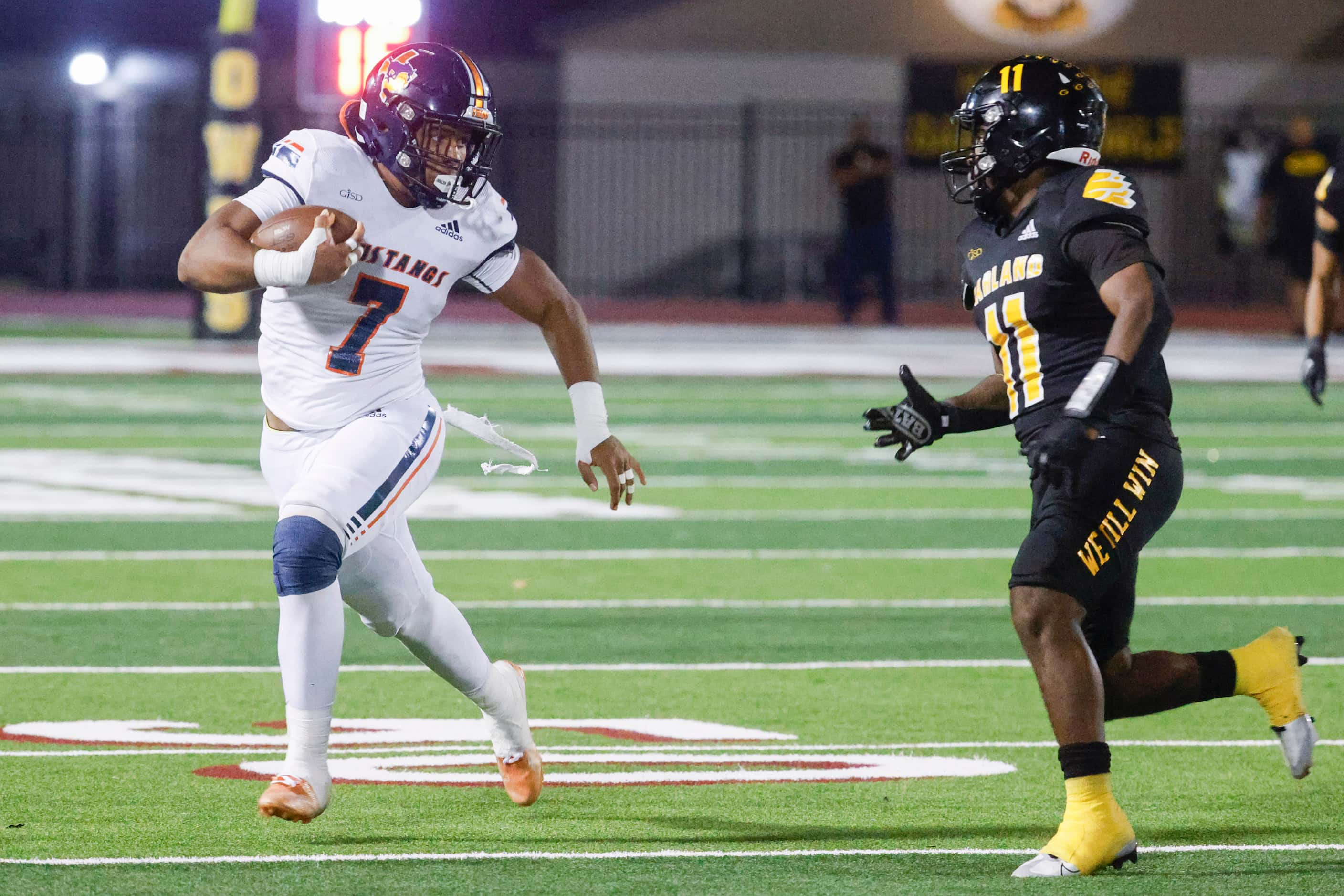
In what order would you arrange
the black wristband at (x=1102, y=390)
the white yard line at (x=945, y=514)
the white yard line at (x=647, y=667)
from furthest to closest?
1. the white yard line at (x=945, y=514)
2. the white yard line at (x=647, y=667)
3. the black wristband at (x=1102, y=390)

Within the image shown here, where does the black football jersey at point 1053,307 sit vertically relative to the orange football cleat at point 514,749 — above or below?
above

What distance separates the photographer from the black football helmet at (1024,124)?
531 cm

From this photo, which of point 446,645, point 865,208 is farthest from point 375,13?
point 446,645

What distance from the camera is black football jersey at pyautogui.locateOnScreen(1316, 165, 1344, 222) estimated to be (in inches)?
392

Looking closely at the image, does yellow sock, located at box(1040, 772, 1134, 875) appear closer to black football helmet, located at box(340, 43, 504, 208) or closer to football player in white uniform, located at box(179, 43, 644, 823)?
football player in white uniform, located at box(179, 43, 644, 823)

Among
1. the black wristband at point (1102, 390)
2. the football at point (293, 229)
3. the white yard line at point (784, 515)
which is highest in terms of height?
the football at point (293, 229)

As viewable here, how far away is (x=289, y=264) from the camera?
196 inches

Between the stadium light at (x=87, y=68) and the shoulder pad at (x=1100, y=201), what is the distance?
28.2 meters

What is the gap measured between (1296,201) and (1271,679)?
64.2ft

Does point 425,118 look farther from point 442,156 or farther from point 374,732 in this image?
point 374,732

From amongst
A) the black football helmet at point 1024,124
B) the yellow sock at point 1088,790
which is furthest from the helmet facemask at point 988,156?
the yellow sock at point 1088,790

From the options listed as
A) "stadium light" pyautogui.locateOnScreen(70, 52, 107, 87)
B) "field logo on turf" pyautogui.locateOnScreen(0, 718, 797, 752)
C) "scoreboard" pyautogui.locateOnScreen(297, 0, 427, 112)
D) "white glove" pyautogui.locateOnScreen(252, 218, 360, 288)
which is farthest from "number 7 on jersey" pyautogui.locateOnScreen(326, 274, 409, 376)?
"stadium light" pyautogui.locateOnScreen(70, 52, 107, 87)

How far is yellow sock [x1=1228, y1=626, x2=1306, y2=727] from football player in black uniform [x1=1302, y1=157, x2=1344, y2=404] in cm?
451

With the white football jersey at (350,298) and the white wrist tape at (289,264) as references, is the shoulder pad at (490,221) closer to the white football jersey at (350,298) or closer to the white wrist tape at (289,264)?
the white football jersey at (350,298)
